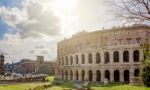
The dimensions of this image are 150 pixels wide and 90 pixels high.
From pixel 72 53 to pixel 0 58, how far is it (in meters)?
24.2

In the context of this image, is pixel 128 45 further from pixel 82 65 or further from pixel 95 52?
pixel 82 65

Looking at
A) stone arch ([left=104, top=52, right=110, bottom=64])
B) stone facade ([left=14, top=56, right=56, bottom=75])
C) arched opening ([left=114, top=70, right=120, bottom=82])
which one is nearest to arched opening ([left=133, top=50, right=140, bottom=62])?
arched opening ([left=114, top=70, right=120, bottom=82])

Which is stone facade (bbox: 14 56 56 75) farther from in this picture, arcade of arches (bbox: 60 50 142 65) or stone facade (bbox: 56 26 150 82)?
arcade of arches (bbox: 60 50 142 65)

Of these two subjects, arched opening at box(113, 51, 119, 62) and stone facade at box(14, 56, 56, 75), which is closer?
arched opening at box(113, 51, 119, 62)

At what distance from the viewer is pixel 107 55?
201 ft

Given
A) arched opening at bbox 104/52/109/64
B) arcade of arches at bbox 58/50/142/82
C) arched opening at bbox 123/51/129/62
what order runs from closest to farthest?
arcade of arches at bbox 58/50/142/82 → arched opening at bbox 123/51/129/62 → arched opening at bbox 104/52/109/64

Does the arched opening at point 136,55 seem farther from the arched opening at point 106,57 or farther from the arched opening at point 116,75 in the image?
the arched opening at point 106,57

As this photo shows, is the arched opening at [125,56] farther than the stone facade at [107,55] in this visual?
Yes

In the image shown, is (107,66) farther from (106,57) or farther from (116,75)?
(116,75)

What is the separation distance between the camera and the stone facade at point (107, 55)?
184 feet

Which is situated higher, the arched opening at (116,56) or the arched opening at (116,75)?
the arched opening at (116,56)

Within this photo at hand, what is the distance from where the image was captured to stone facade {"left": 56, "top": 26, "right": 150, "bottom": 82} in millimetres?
56219

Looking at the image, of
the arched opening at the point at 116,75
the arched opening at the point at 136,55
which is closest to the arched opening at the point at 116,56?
the arched opening at the point at 116,75

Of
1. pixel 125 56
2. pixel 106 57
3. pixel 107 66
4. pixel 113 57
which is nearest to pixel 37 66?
pixel 106 57
